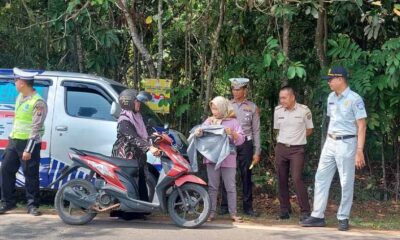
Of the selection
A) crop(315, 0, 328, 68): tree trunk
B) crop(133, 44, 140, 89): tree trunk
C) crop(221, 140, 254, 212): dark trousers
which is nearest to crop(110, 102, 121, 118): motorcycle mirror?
crop(221, 140, 254, 212): dark trousers

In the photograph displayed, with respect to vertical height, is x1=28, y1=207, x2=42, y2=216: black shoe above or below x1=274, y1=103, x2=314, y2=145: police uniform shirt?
below

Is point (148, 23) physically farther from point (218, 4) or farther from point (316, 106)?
point (316, 106)

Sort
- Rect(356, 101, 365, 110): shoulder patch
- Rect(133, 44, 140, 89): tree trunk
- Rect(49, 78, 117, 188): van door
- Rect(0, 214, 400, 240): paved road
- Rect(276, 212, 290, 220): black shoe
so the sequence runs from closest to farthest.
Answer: Rect(0, 214, 400, 240): paved road < Rect(356, 101, 365, 110): shoulder patch < Rect(276, 212, 290, 220): black shoe < Rect(49, 78, 117, 188): van door < Rect(133, 44, 140, 89): tree trunk

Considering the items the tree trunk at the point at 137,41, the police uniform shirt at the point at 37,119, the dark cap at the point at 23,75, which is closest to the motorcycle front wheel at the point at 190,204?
the police uniform shirt at the point at 37,119

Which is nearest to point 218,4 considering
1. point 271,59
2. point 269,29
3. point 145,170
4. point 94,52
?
point 269,29

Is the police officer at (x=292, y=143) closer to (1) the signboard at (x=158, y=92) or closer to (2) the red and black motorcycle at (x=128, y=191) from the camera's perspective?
(2) the red and black motorcycle at (x=128, y=191)

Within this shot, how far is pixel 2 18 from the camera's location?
35.7 ft

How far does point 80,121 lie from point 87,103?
29 cm

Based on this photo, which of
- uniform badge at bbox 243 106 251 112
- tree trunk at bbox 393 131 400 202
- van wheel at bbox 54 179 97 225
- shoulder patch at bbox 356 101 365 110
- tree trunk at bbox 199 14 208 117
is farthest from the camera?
tree trunk at bbox 199 14 208 117

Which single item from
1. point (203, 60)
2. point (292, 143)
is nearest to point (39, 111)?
point (292, 143)

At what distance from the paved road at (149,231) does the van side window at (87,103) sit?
144cm

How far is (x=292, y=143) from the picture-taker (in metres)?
7.83

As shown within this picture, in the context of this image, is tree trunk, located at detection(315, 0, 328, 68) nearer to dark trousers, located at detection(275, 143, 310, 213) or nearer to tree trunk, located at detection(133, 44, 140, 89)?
dark trousers, located at detection(275, 143, 310, 213)

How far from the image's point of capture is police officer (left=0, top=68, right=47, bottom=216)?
301 inches
